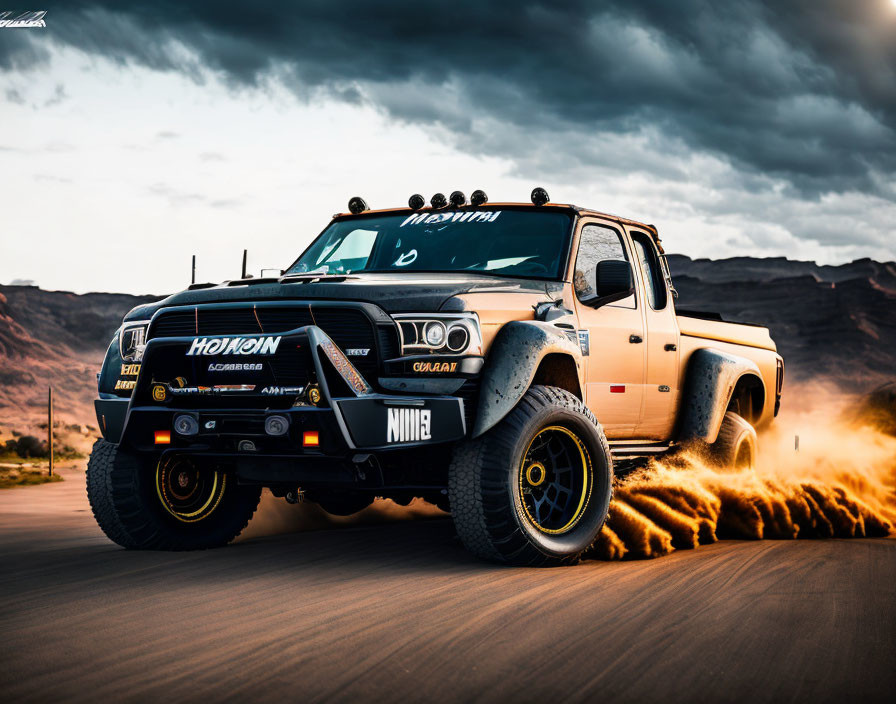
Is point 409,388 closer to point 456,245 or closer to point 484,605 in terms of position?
point 484,605

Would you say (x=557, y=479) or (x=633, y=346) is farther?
(x=633, y=346)

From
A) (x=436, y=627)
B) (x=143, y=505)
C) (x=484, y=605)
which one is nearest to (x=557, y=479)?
(x=484, y=605)

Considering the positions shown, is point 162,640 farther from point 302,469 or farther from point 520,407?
point 520,407

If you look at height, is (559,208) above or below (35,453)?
above

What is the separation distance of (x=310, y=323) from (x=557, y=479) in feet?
5.87

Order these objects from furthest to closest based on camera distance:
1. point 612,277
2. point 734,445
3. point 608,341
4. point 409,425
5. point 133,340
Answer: point 734,445 → point 608,341 → point 612,277 → point 133,340 → point 409,425

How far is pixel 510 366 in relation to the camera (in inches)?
264

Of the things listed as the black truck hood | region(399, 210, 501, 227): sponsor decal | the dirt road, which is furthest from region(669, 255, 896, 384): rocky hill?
the dirt road

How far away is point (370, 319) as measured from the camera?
21.4ft

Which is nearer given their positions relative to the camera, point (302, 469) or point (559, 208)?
point (302, 469)

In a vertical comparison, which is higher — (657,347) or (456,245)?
(456,245)

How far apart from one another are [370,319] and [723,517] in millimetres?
3768

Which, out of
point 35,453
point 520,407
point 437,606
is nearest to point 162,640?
point 437,606

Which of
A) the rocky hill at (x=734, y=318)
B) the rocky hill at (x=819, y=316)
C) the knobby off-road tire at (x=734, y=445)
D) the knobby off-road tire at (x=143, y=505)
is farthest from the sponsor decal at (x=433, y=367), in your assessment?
the rocky hill at (x=819, y=316)
